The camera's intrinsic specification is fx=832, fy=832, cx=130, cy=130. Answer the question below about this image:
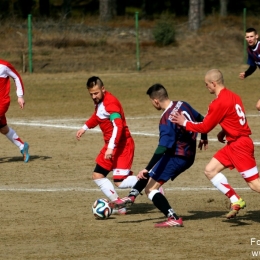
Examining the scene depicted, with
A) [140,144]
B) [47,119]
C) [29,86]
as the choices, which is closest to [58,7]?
[29,86]

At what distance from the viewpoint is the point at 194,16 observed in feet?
119

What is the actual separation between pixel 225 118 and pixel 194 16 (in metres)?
27.8

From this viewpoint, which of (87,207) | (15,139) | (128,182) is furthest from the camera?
(15,139)

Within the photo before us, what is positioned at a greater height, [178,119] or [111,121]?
[178,119]

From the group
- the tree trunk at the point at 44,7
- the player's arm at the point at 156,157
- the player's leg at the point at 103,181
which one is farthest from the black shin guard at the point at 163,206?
the tree trunk at the point at 44,7

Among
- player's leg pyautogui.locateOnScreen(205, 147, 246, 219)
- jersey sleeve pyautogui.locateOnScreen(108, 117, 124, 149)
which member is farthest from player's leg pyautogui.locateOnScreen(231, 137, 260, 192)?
jersey sleeve pyautogui.locateOnScreen(108, 117, 124, 149)

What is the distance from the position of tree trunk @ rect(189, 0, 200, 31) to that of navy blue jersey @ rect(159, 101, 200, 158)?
2707cm

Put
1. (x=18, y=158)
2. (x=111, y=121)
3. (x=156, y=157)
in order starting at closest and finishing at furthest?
(x=156, y=157), (x=111, y=121), (x=18, y=158)

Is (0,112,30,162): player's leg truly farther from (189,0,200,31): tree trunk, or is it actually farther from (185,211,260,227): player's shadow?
(189,0,200,31): tree trunk

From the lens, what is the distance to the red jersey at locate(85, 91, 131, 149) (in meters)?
9.61

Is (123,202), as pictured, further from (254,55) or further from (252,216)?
(254,55)

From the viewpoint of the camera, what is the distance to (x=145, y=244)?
8320 millimetres

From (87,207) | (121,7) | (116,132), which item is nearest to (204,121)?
(116,132)

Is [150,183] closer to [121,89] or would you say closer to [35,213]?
[35,213]
